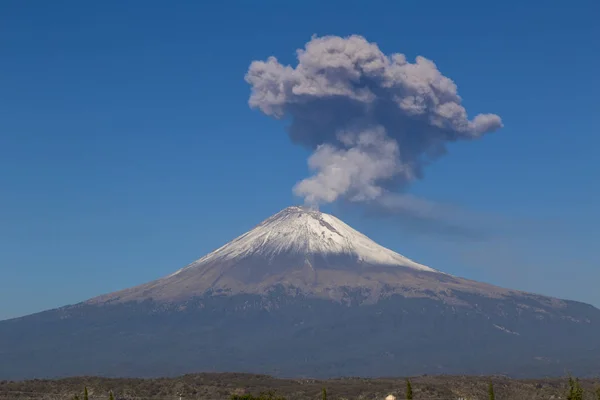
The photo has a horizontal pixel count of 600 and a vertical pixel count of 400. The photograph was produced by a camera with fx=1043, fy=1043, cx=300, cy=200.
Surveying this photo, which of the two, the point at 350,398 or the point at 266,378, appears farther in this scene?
the point at 266,378

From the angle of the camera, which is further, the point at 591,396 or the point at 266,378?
the point at 266,378

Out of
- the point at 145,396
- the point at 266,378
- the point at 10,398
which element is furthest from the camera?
the point at 266,378

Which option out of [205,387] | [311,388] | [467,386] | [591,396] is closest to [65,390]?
[205,387]

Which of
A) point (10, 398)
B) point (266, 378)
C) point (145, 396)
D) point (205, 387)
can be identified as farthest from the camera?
point (266, 378)

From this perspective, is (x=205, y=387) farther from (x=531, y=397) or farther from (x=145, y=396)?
(x=531, y=397)

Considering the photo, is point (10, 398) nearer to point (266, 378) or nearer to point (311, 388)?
point (311, 388)

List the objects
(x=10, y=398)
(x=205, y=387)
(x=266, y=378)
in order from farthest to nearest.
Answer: (x=266, y=378) < (x=205, y=387) < (x=10, y=398)

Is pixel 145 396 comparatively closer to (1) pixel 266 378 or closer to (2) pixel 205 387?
(2) pixel 205 387

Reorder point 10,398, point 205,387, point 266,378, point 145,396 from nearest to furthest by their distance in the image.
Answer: point 10,398
point 145,396
point 205,387
point 266,378

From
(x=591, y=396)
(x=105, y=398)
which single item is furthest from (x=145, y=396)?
(x=591, y=396)
